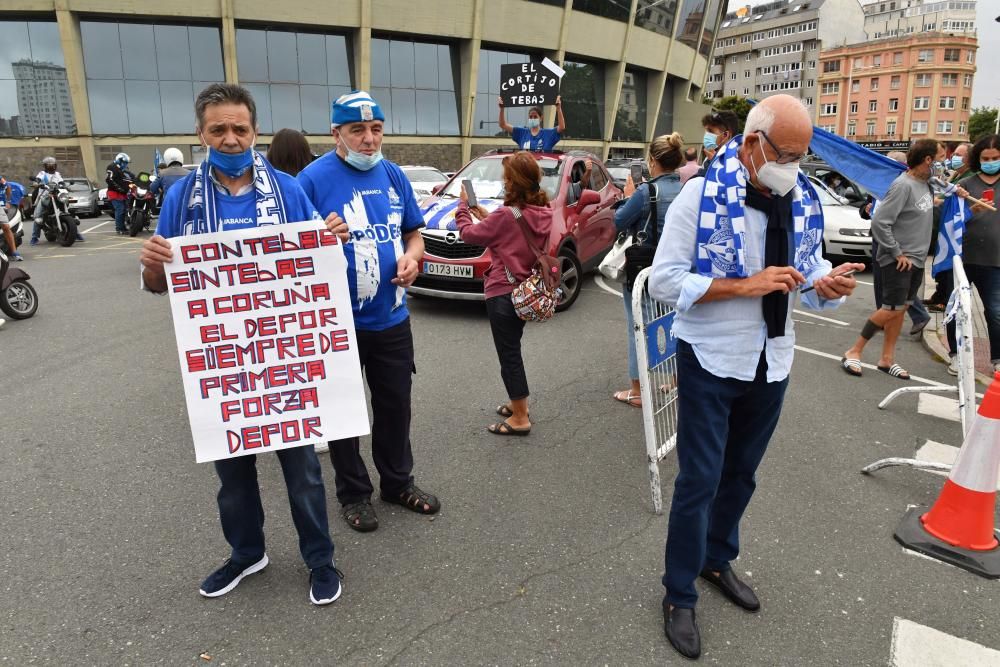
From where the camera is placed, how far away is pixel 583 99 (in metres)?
38.3

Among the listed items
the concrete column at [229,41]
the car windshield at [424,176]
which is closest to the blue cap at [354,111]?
the car windshield at [424,176]

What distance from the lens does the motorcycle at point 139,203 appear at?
15.7 metres

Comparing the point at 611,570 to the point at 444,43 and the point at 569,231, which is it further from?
the point at 444,43

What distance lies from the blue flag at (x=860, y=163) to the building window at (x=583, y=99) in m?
33.1

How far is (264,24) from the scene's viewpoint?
1158 inches

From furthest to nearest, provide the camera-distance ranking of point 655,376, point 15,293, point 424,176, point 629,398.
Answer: point 424,176 → point 15,293 → point 629,398 → point 655,376

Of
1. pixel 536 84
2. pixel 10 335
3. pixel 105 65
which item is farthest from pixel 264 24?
pixel 10 335

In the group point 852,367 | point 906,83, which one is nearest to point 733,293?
point 852,367

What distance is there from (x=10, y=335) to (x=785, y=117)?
26.0 feet

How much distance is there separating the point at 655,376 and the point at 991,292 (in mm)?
3986

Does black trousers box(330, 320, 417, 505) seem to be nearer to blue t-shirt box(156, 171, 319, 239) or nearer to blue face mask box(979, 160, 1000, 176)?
blue t-shirt box(156, 171, 319, 239)

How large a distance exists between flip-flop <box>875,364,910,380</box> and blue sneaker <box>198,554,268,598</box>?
5538 millimetres

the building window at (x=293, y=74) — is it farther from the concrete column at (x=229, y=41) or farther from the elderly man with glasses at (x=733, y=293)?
the elderly man with glasses at (x=733, y=293)

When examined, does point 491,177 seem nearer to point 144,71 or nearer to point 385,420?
point 385,420
